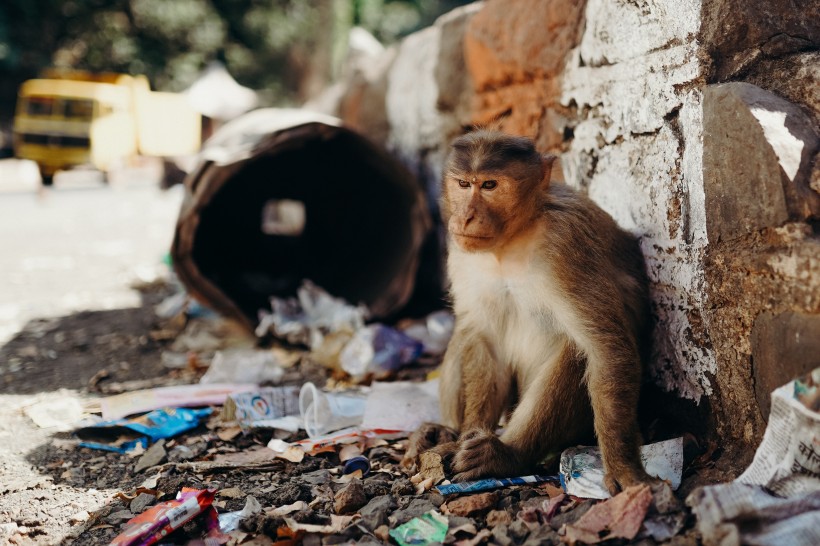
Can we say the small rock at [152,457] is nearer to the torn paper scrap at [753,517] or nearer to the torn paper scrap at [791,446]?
the torn paper scrap at [753,517]

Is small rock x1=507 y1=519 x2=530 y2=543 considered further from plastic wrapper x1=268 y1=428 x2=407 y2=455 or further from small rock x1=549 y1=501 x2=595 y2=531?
plastic wrapper x1=268 y1=428 x2=407 y2=455

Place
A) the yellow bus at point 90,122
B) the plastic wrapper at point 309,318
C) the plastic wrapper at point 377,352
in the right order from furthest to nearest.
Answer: the yellow bus at point 90,122 < the plastic wrapper at point 309,318 < the plastic wrapper at point 377,352

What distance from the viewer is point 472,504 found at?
246 centimetres

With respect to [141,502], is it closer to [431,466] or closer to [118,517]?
[118,517]

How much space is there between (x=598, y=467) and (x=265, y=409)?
5.27 ft

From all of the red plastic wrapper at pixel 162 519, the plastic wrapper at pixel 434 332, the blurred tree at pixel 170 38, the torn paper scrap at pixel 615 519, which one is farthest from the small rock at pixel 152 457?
the blurred tree at pixel 170 38

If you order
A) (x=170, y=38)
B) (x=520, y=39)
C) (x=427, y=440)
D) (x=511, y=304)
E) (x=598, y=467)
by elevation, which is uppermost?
(x=170, y=38)

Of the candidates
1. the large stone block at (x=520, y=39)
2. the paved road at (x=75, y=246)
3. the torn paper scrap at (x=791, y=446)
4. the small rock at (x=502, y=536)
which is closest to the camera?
the torn paper scrap at (x=791, y=446)

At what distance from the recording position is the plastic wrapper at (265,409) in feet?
11.2

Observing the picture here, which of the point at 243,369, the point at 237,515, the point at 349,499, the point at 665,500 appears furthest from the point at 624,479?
the point at 243,369

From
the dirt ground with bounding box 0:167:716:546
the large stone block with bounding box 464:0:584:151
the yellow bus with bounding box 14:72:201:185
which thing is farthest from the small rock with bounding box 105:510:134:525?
the yellow bus with bounding box 14:72:201:185

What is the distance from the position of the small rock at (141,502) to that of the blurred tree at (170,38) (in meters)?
20.1

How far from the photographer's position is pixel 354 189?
6254 mm

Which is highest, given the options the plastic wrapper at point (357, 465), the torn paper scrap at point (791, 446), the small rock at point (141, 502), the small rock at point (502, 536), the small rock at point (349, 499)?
the torn paper scrap at point (791, 446)
